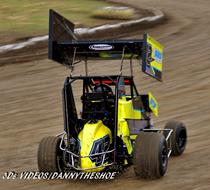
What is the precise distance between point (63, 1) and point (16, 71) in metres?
10.1

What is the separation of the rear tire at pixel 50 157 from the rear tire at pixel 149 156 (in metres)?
1.17

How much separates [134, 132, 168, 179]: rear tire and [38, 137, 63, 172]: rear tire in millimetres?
1173

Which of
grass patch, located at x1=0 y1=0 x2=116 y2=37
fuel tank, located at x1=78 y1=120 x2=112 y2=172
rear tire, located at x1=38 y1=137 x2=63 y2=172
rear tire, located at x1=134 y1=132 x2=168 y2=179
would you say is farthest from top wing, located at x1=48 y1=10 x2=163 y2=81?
grass patch, located at x1=0 y1=0 x2=116 y2=37

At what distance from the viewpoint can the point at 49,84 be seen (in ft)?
58.2

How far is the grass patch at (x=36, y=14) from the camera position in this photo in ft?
75.5

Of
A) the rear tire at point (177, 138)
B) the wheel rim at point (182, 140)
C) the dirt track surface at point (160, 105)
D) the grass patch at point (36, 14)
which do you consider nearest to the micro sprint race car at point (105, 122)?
the dirt track surface at point (160, 105)

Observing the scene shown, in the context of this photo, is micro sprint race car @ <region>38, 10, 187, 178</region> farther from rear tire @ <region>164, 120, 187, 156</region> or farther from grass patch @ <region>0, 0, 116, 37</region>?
grass patch @ <region>0, 0, 116, 37</region>

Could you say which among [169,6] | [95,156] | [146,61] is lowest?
[169,6]

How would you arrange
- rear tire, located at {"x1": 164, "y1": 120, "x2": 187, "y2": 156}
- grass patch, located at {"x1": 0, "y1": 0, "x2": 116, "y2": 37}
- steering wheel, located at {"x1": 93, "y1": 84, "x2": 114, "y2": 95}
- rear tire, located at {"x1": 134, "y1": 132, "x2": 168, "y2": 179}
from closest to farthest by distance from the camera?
rear tire, located at {"x1": 134, "y1": 132, "x2": 168, "y2": 179}
steering wheel, located at {"x1": 93, "y1": 84, "x2": 114, "y2": 95}
rear tire, located at {"x1": 164, "y1": 120, "x2": 187, "y2": 156}
grass patch, located at {"x1": 0, "y1": 0, "x2": 116, "y2": 37}

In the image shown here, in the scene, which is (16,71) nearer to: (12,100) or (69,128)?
(12,100)

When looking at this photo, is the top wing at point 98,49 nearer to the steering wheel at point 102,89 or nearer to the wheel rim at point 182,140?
the steering wheel at point 102,89

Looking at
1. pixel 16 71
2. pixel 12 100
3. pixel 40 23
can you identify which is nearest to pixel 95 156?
pixel 12 100

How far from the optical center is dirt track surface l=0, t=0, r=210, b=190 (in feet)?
29.9

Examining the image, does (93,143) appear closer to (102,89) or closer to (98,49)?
(102,89)
